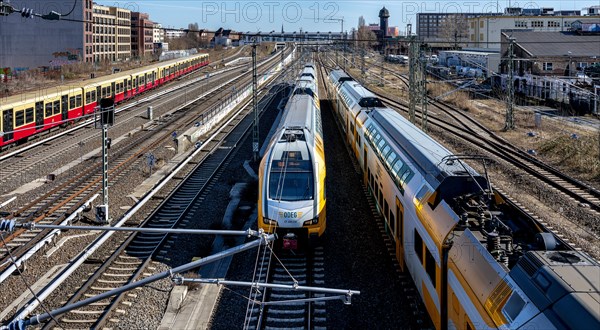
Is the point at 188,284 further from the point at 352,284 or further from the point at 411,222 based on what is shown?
the point at 411,222

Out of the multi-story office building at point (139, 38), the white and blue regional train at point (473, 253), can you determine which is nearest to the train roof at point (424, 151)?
the white and blue regional train at point (473, 253)

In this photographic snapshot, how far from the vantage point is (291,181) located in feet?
39.8

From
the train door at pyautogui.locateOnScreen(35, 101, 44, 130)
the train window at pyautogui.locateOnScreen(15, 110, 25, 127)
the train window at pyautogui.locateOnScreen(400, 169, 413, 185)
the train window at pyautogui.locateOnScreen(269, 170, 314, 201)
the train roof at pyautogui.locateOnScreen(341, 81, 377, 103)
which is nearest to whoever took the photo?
the train window at pyautogui.locateOnScreen(400, 169, 413, 185)

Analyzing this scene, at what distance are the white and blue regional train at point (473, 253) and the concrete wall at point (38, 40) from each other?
60714mm

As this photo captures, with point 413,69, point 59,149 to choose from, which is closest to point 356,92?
point 413,69

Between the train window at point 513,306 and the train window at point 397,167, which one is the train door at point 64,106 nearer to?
the train window at point 397,167

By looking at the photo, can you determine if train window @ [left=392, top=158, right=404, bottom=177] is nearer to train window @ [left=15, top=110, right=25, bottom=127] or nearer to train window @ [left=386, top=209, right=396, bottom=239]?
train window @ [left=386, top=209, right=396, bottom=239]

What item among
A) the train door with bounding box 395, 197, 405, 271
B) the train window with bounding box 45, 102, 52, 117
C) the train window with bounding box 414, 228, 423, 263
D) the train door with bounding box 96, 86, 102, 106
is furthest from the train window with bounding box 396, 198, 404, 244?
the train door with bounding box 96, 86, 102, 106

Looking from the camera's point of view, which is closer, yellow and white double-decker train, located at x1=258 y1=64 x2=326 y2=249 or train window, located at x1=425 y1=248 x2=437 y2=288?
train window, located at x1=425 y1=248 x2=437 y2=288

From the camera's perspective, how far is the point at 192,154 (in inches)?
922

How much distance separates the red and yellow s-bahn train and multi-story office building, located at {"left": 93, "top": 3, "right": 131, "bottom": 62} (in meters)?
29.4

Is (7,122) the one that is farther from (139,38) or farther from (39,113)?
(139,38)

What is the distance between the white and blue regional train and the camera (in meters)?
5.11

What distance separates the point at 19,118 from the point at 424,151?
18.6 meters
